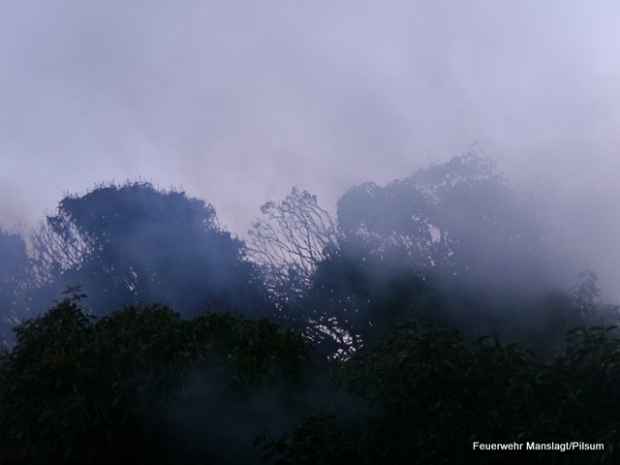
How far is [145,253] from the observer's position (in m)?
26.7

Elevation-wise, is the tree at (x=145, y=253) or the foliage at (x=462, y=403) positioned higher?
the tree at (x=145, y=253)

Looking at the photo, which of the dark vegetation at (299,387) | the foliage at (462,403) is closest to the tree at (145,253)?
the dark vegetation at (299,387)

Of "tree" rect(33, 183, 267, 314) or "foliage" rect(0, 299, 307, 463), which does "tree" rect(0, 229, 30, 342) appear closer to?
"tree" rect(33, 183, 267, 314)

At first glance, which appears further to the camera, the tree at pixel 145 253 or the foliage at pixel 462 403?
the tree at pixel 145 253

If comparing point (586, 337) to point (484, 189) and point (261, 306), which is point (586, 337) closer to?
point (484, 189)

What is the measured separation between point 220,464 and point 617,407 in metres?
5.67

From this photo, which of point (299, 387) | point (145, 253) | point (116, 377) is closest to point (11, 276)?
point (145, 253)

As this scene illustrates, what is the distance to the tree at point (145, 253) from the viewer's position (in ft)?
84.6

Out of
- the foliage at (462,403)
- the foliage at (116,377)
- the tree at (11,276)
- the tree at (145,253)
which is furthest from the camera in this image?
the tree at (11,276)

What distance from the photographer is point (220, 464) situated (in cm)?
1120

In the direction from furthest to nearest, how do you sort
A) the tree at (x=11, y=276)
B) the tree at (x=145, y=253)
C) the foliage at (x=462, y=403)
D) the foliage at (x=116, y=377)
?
the tree at (x=11, y=276) < the tree at (x=145, y=253) < the foliage at (x=116, y=377) < the foliage at (x=462, y=403)

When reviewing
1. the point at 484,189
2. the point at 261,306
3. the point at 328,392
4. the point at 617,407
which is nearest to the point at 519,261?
the point at 484,189

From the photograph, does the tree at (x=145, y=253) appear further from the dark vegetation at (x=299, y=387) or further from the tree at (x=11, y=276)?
the dark vegetation at (x=299, y=387)

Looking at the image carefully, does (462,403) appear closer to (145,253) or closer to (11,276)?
(145,253)
